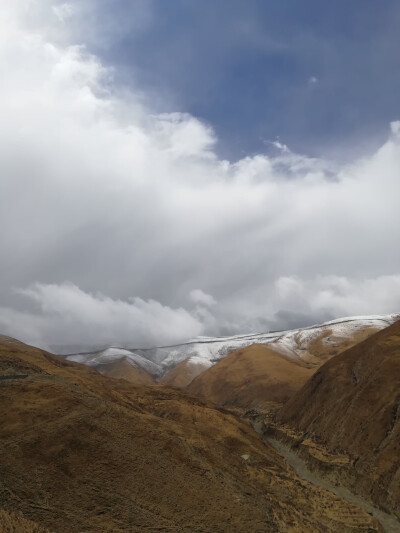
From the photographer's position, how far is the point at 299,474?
4250 cm

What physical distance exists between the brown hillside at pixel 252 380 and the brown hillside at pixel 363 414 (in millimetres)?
31845

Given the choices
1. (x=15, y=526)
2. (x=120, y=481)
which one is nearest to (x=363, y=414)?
(x=120, y=481)

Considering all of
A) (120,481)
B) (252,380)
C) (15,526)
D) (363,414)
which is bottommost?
(252,380)

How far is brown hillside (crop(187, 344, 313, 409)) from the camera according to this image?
104 meters

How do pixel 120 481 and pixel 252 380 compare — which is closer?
pixel 120 481

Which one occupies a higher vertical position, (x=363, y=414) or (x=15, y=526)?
(x=15, y=526)

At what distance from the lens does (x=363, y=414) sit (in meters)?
44.8

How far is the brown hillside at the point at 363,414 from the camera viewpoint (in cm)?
3443

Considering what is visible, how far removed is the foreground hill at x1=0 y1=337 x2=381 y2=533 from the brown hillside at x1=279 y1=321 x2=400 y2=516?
4499mm

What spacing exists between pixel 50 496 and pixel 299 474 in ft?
98.8

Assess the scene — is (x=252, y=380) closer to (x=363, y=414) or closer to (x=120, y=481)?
(x=363, y=414)

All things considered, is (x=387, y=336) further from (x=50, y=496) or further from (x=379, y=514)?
(x=50, y=496)

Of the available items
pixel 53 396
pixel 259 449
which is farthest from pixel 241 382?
pixel 53 396

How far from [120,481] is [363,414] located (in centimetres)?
3140
